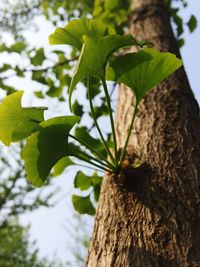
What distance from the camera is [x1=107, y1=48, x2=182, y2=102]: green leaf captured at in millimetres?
909

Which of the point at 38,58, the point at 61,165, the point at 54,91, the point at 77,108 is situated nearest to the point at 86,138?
the point at 61,165

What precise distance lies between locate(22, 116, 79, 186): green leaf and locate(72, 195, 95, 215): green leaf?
419mm

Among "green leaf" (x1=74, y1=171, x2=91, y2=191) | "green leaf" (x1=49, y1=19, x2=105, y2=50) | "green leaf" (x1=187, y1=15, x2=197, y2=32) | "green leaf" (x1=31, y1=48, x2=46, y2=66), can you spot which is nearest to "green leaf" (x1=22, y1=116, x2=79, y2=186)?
"green leaf" (x1=49, y1=19, x2=105, y2=50)

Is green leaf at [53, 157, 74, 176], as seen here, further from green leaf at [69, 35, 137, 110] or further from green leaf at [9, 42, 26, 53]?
green leaf at [9, 42, 26, 53]

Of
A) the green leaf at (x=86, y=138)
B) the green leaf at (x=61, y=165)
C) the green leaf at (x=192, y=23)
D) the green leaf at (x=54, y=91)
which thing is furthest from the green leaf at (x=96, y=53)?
the green leaf at (x=192, y=23)

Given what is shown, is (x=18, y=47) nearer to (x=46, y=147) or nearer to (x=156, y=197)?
(x=46, y=147)

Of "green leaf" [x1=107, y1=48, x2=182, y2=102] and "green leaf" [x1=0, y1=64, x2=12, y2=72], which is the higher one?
"green leaf" [x1=0, y1=64, x2=12, y2=72]

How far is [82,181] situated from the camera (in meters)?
1.37

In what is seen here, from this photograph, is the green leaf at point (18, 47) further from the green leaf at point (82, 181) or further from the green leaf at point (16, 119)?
the green leaf at point (16, 119)

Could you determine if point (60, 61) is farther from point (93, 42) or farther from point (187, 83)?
point (93, 42)

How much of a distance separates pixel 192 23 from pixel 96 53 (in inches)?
73.8

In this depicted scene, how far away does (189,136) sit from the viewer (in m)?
1.18

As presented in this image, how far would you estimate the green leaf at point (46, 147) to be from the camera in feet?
2.97

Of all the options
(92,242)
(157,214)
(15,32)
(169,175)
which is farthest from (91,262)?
(15,32)
